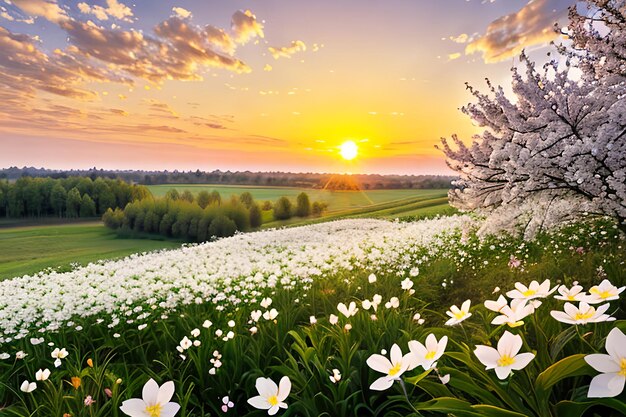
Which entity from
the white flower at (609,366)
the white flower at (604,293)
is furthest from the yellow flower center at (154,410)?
the white flower at (604,293)

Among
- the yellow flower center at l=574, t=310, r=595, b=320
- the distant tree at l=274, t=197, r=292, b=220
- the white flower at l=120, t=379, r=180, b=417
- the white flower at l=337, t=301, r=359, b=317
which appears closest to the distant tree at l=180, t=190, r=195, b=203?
the distant tree at l=274, t=197, r=292, b=220

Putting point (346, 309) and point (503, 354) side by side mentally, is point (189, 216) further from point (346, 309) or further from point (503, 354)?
point (503, 354)

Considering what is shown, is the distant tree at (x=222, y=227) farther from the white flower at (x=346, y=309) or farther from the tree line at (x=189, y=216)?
the white flower at (x=346, y=309)

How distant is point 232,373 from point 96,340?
311cm

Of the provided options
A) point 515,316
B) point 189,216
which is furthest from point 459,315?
point 189,216

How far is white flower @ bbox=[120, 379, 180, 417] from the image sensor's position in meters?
1.79

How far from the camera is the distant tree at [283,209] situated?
2959cm

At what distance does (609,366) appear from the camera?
151cm

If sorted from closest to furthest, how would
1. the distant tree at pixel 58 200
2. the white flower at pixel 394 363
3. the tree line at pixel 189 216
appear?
1. the white flower at pixel 394 363
2. the distant tree at pixel 58 200
3. the tree line at pixel 189 216

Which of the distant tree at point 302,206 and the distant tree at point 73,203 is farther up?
the distant tree at point 73,203

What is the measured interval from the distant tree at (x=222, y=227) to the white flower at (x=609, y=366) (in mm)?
22515

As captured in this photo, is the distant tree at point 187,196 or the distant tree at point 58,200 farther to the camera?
the distant tree at point 187,196

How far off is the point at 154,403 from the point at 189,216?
22.2m

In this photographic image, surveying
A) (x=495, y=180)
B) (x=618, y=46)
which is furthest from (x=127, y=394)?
(x=618, y=46)
